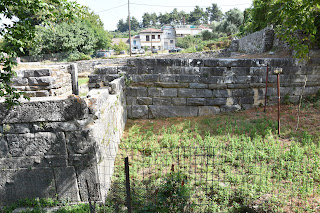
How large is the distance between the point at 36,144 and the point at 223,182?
134 inches

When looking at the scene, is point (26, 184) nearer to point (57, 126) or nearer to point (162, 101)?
point (57, 126)

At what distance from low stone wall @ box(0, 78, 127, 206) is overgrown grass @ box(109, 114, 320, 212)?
81cm

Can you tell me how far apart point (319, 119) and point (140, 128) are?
5.47 m

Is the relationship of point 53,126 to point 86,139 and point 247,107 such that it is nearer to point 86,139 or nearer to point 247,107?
point 86,139

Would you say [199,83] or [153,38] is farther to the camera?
[153,38]

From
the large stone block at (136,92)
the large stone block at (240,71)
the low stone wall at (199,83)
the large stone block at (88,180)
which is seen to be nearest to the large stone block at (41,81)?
the low stone wall at (199,83)

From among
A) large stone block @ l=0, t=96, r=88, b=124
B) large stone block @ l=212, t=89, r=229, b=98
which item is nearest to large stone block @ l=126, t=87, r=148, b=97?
large stone block @ l=212, t=89, r=229, b=98

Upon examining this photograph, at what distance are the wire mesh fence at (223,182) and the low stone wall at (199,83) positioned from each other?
2603mm

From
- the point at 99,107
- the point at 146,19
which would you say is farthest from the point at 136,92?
the point at 146,19

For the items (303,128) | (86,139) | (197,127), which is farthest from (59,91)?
(303,128)

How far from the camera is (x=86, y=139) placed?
376 centimetres

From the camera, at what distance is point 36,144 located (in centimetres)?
379

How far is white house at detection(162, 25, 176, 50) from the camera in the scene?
67.8 m

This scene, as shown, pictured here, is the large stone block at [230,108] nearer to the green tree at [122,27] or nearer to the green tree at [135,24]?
the green tree at [135,24]
